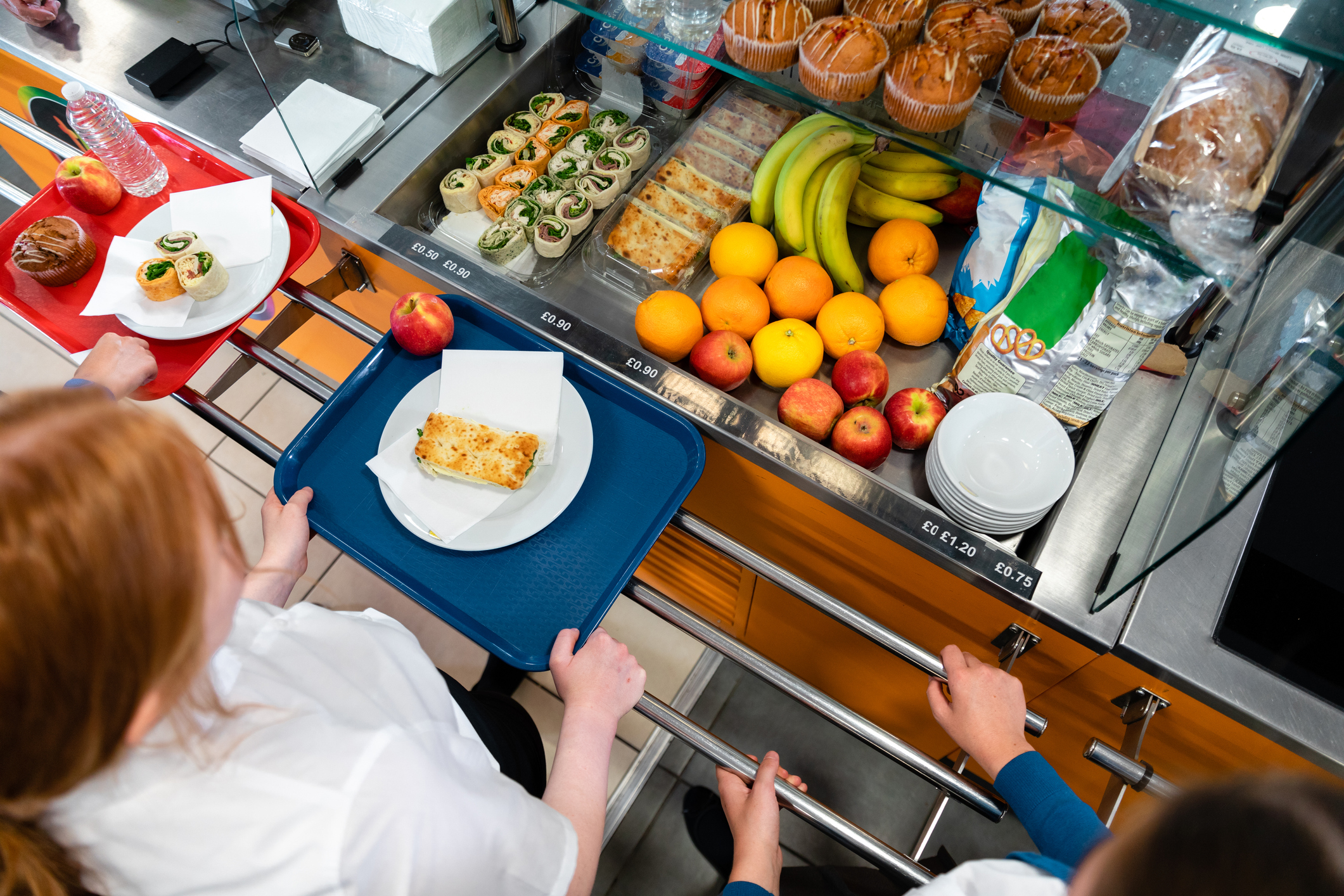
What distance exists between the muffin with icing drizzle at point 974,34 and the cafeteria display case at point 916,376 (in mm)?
56

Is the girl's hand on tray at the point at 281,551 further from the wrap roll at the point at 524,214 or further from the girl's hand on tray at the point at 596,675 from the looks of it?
the wrap roll at the point at 524,214

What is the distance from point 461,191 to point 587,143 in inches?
12.9

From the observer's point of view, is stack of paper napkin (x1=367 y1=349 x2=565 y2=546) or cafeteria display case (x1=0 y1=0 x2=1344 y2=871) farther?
stack of paper napkin (x1=367 y1=349 x2=565 y2=546)

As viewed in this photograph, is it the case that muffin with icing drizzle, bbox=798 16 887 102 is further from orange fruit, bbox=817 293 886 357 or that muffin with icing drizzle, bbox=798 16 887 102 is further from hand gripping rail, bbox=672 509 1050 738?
hand gripping rail, bbox=672 509 1050 738

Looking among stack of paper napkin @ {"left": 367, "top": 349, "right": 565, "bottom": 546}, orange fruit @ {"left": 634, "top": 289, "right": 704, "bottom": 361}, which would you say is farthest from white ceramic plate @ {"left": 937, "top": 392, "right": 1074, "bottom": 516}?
stack of paper napkin @ {"left": 367, "top": 349, "right": 565, "bottom": 546}

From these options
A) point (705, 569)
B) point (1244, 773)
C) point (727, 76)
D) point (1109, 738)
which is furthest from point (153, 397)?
point (1109, 738)

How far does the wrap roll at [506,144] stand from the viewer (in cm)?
175

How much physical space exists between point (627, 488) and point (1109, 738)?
1.13 metres

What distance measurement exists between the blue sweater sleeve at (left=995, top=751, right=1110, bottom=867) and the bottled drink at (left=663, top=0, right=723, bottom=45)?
1295 mm

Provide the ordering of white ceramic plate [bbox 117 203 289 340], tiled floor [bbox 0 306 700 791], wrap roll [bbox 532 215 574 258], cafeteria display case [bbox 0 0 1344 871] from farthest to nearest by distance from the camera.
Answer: tiled floor [bbox 0 306 700 791]
wrap roll [bbox 532 215 574 258]
white ceramic plate [bbox 117 203 289 340]
cafeteria display case [bbox 0 0 1344 871]

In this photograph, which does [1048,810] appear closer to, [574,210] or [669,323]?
[669,323]

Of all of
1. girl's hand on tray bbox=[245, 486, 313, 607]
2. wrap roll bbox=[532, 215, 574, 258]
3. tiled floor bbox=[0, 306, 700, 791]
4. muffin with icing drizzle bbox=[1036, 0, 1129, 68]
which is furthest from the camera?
tiled floor bbox=[0, 306, 700, 791]

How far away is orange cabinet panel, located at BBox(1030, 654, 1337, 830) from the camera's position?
1.22m

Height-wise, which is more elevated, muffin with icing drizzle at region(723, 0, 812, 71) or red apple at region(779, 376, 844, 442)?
muffin with icing drizzle at region(723, 0, 812, 71)
